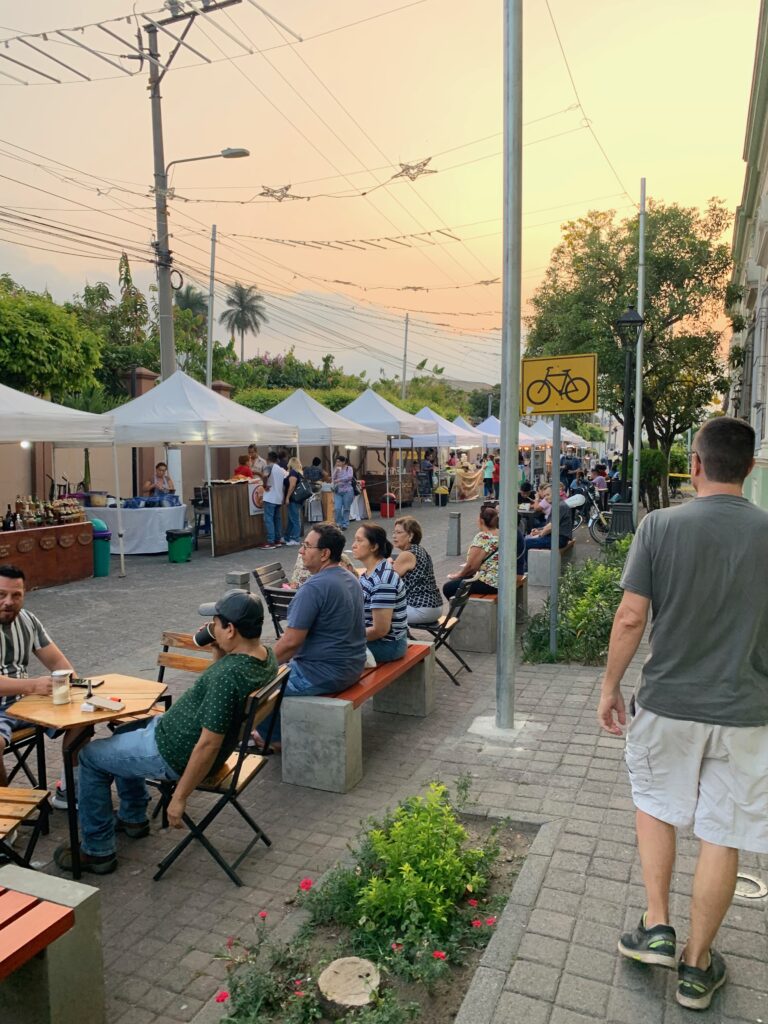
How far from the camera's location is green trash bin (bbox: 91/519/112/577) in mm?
11773

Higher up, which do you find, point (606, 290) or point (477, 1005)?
point (606, 290)

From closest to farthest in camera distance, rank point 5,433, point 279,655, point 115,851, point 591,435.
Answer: point 115,851 < point 279,655 < point 5,433 < point 591,435

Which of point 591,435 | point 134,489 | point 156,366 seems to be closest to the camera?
point 134,489

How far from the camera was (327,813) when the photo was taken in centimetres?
421

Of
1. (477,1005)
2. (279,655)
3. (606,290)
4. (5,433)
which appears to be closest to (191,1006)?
(477,1005)

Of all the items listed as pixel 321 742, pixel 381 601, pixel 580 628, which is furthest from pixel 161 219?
pixel 321 742

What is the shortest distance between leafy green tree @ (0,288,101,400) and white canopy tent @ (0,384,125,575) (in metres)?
7.69

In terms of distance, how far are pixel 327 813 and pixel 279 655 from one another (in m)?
0.94

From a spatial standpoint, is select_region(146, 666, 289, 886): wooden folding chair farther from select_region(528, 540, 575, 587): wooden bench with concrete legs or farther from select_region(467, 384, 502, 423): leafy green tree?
select_region(467, 384, 502, 423): leafy green tree

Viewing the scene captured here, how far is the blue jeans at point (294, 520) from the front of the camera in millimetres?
15852

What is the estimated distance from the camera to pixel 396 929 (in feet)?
9.63

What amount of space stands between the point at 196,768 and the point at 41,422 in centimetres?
776

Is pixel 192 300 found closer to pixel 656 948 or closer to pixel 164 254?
pixel 164 254

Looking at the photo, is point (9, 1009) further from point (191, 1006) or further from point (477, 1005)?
point (477, 1005)
